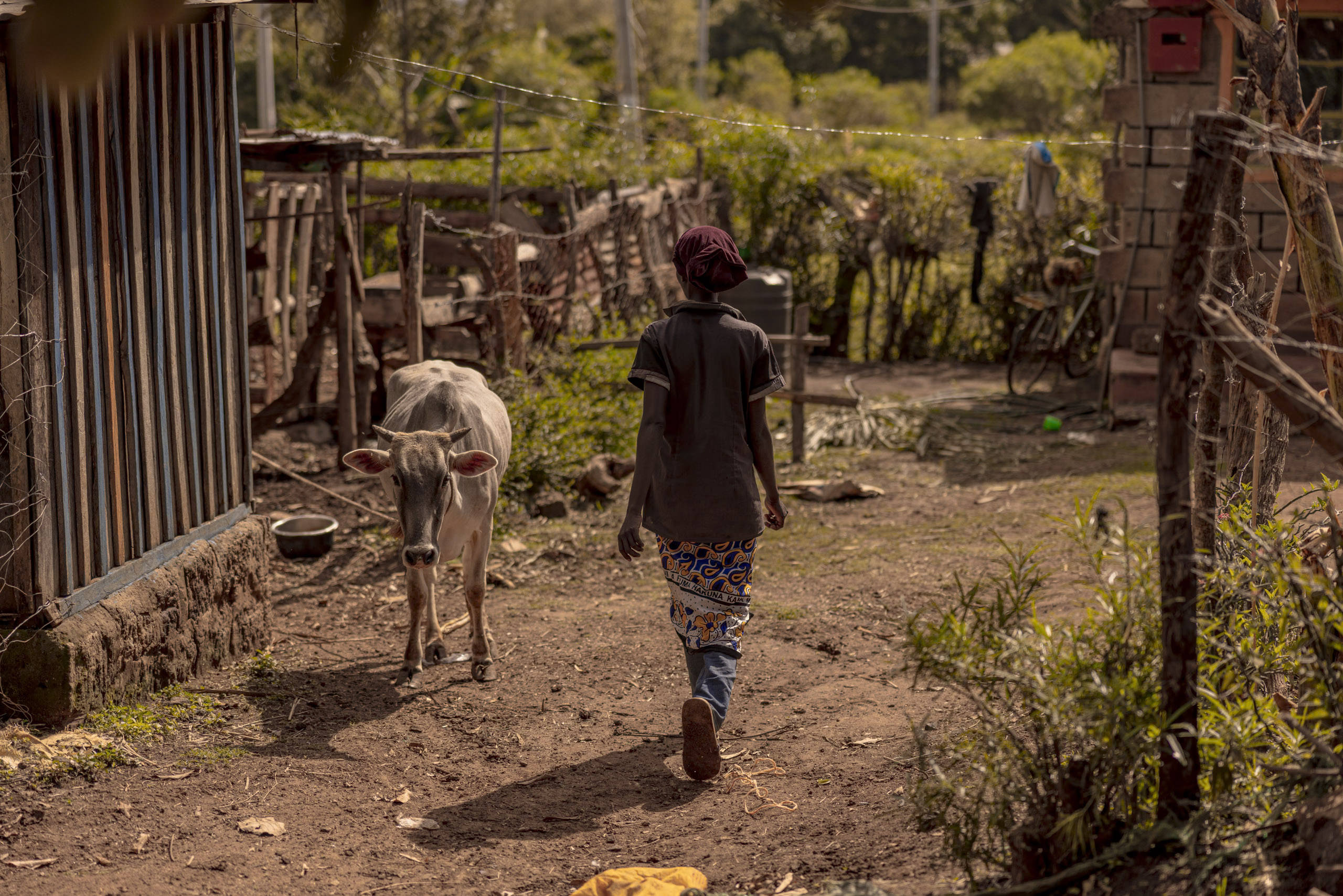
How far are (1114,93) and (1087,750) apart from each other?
30.0 ft

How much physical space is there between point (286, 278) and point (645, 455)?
21.7ft

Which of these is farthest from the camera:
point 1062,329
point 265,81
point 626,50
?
point 626,50

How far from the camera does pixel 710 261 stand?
4375 mm

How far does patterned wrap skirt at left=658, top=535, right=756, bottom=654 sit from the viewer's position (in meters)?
4.59

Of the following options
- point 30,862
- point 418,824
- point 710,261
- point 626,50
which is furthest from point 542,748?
point 626,50

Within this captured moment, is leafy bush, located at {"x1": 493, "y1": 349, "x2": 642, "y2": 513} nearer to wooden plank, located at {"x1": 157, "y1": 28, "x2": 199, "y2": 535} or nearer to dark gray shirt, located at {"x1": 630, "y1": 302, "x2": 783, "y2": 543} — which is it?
wooden plank, located at {"x1": 157, "y1": 28, "x2": 199, "y2": 535}

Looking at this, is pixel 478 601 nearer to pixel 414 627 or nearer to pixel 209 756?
pixel 414 627

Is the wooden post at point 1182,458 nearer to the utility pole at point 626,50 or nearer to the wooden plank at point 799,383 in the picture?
the wooden plank at point 799,383

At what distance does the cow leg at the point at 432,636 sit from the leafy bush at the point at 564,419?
83.7 inches

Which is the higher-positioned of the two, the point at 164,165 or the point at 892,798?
the point at 164,165

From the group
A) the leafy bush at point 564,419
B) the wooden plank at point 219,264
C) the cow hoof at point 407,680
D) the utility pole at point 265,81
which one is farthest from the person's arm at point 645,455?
the utility pole at point 265,81

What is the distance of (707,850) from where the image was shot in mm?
3908

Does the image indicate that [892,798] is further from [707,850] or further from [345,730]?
[345,730]

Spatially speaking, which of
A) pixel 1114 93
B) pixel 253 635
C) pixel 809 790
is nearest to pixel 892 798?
pixel 809 790
